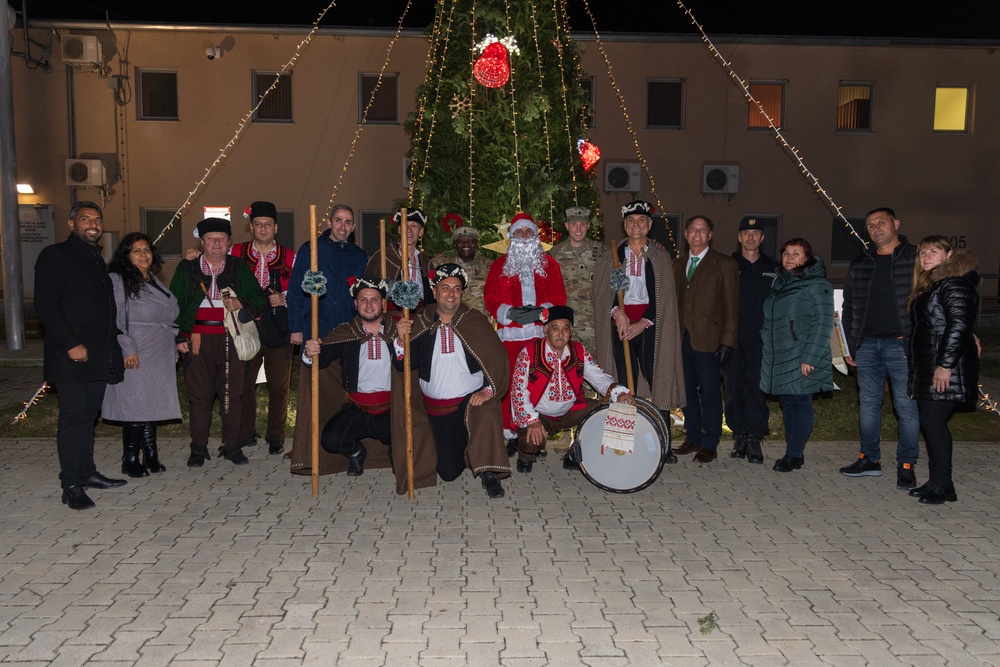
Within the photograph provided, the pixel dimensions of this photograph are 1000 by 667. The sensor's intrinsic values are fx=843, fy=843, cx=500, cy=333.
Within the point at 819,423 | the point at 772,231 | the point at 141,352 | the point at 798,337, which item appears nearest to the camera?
the point at 141,352

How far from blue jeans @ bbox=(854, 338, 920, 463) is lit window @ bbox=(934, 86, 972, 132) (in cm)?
1652

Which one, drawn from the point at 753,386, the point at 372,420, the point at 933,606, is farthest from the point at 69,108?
the point at 933,606

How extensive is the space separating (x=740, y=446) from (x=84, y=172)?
54.3 feet

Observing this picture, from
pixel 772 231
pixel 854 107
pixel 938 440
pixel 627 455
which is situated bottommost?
pixel 627 455

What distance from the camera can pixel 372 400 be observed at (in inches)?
269

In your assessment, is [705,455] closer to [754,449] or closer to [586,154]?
[754,449]

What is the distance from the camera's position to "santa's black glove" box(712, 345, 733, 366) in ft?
24.3

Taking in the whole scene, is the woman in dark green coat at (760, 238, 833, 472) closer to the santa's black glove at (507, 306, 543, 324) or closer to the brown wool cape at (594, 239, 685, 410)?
the brown wool cape at (594, 239, 685, 410)

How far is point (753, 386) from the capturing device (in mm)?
7578

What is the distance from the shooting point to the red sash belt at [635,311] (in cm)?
760

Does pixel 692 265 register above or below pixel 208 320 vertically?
above

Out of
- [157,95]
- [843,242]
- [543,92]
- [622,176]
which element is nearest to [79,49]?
[157,95]

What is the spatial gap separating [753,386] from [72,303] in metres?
5.62

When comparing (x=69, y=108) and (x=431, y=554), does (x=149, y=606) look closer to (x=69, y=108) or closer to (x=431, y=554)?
(x=431, y=554)
